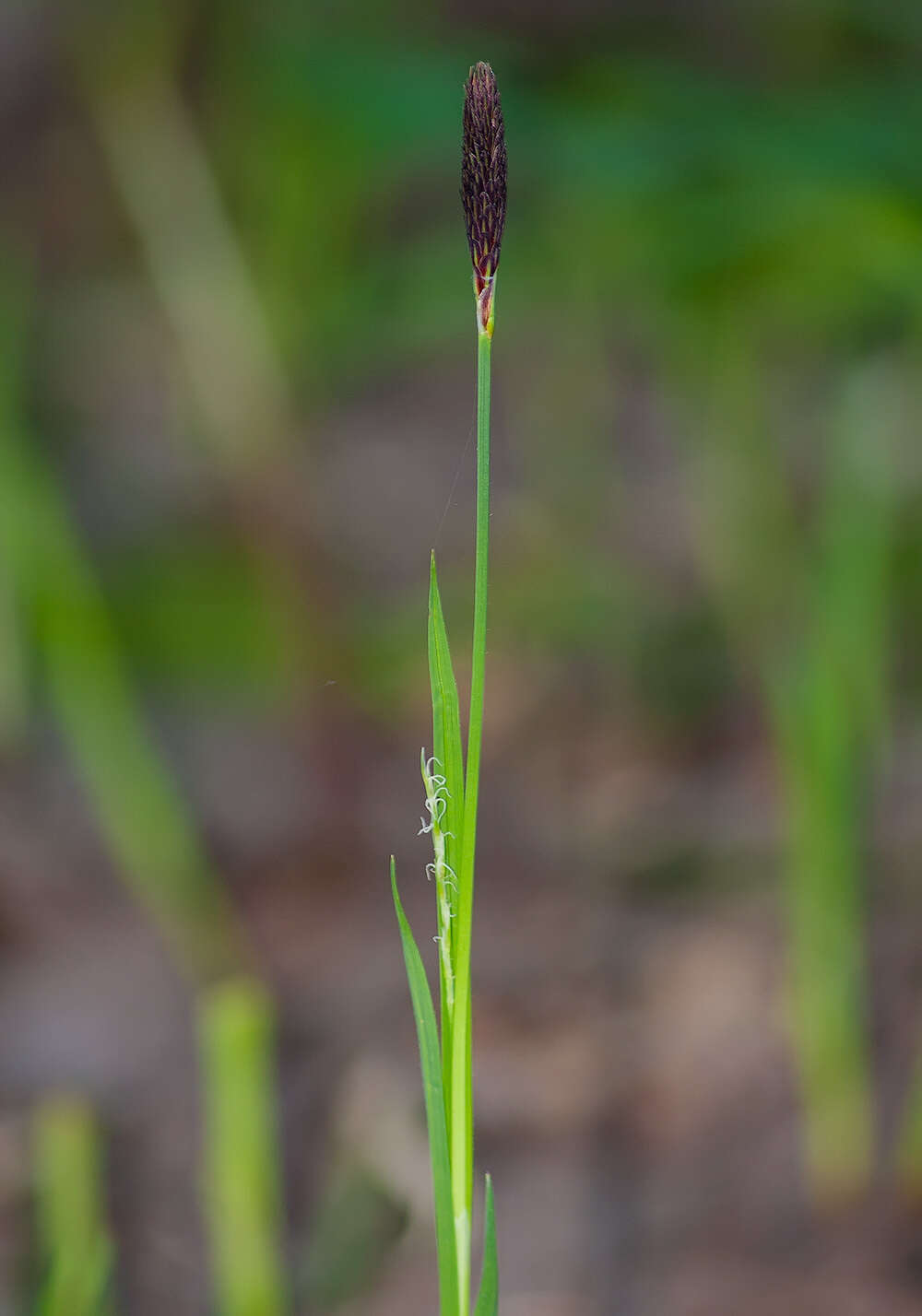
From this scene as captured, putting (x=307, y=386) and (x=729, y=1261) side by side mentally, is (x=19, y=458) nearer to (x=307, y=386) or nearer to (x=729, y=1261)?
(x=307, y=386)

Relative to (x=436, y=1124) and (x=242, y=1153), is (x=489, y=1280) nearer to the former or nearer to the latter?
(x=436, y=1124)

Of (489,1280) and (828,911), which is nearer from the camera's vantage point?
(489,1280)

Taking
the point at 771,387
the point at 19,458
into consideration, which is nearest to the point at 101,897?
the point at 19,458

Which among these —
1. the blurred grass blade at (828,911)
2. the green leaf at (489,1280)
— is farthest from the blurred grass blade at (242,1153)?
the blurred grass blade at (828,911)

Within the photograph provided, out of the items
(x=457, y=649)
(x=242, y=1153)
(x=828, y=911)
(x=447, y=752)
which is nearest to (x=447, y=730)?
(x=447, y=752)

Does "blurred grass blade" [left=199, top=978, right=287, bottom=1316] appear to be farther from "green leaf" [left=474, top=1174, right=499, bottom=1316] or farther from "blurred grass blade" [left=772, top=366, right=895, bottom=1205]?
"blurred grass blade" [left=772, top=366, right=895, bottom=1205]

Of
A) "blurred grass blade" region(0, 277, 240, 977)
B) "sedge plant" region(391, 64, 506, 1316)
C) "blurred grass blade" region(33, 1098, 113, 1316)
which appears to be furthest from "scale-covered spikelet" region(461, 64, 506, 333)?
"blurred grass blade" region(0, 277, 240, 977)
